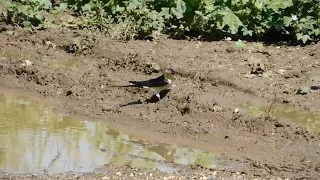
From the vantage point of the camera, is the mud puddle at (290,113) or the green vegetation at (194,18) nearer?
the mud puddle at (290,113)

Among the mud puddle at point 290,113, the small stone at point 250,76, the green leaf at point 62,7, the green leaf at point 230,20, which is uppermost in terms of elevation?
the green leaf at point 230,20

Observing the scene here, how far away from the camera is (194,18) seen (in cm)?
953

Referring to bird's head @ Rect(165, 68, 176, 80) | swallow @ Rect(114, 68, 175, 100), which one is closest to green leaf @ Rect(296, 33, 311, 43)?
bird's head @ Rect(165, 68, 176, 80)

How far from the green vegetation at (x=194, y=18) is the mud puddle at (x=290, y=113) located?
2060 mm

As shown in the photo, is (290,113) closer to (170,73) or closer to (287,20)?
(170,73)

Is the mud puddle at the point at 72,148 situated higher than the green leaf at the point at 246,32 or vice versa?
the green leaf at the point at 246,32

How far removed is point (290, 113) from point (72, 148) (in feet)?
8.04

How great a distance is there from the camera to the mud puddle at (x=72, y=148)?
560cm

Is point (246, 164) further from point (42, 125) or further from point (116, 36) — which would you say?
point (116, 36)

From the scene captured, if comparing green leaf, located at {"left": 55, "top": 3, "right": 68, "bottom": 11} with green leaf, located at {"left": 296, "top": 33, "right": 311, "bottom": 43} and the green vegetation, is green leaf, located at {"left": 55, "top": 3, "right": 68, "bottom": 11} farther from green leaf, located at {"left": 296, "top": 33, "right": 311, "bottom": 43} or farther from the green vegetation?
green leaf, located at {"left": 296, "top": 33, "right": 311, "bottom": 43}

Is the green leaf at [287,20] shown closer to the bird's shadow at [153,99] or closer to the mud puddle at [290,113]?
the mud puddle at [290,113]

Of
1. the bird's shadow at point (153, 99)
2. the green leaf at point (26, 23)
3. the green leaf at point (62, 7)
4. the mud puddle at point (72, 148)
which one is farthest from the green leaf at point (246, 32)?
the mud puddle at point (72, 148)

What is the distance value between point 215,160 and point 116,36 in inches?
150

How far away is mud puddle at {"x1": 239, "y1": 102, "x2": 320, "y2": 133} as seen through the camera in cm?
685
